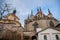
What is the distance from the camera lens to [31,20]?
36969 mm

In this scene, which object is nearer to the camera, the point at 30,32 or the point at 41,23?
the point at 30,32

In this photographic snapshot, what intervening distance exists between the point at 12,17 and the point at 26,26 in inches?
219

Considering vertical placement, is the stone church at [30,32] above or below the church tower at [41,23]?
below

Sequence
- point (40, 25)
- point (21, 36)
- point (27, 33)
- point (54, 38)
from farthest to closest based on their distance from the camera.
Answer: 1. point (40, 25)
2. point (27, 33)
3. point (21, 36)
4. point (54, 38)

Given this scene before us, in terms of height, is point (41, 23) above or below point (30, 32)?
above

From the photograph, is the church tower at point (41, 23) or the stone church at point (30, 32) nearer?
the stone church at point (30, 32)

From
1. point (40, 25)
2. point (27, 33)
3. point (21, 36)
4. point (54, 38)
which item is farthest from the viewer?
point (40, 25)

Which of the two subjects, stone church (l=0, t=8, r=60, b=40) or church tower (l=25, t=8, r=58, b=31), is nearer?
stone church (l=0, t=8, r=60, b=40)

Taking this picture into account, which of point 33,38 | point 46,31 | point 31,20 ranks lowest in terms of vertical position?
point 33,38

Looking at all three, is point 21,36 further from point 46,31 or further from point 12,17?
point 12,17

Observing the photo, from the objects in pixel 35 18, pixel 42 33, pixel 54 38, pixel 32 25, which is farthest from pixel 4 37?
pixel 35 18

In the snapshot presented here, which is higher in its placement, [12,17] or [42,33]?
[12,17]

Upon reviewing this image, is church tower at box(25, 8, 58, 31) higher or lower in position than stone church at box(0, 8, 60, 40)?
higher

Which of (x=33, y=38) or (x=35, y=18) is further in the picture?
(x=35, y=18)
